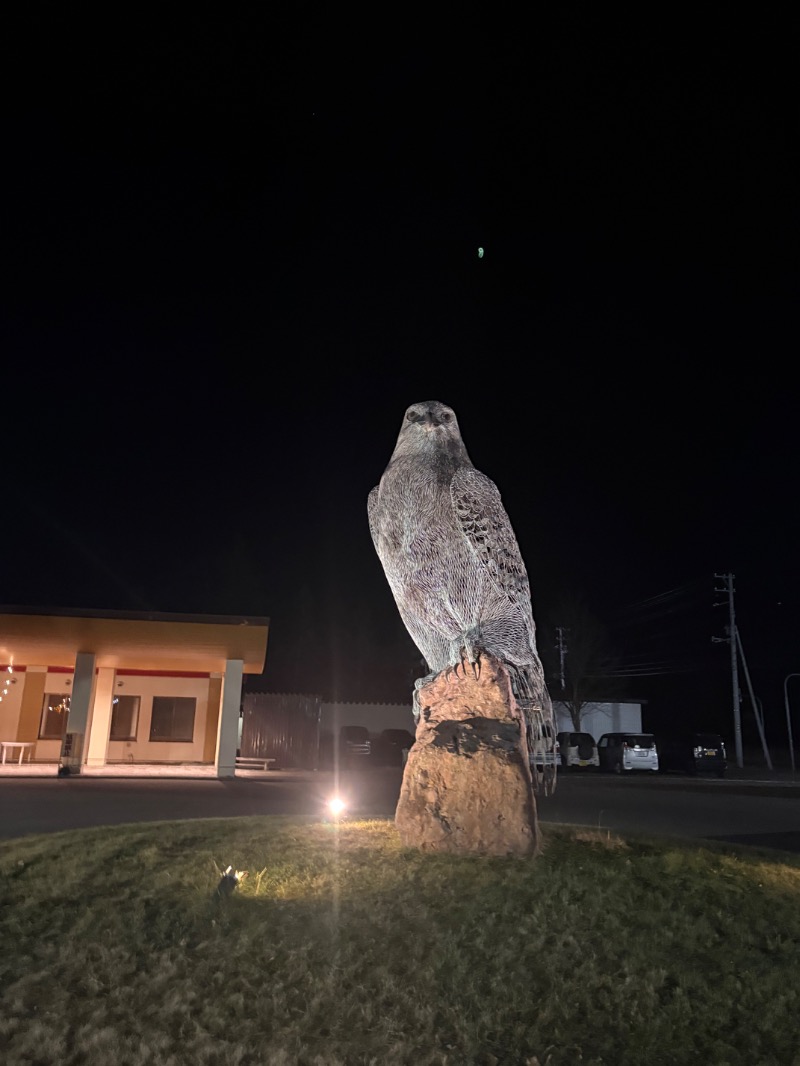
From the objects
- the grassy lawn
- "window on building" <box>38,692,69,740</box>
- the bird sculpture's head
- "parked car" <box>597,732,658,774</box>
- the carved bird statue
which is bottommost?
the grassy lawn

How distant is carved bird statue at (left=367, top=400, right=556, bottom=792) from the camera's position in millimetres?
6578

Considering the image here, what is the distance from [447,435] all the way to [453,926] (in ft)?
14.0

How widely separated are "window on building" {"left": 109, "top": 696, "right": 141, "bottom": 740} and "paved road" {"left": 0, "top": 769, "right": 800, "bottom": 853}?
5.92m

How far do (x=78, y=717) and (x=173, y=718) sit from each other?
219 inches

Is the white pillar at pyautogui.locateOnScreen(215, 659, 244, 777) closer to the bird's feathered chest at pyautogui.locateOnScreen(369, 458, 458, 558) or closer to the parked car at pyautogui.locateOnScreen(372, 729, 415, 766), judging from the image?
the parked car at pyautogui.locateOnScreen(372, 729, 415, 766)

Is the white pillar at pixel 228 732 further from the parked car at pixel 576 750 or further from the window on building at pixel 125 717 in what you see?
the parked car at pixel 576 750

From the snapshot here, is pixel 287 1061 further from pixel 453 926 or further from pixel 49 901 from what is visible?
pixel 49 901

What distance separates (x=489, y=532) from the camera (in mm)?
6582

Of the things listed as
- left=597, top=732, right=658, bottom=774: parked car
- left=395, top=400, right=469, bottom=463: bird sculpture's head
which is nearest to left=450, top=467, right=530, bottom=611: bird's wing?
left=395, top=400, right=469, bottom=463: bird sculpture's head

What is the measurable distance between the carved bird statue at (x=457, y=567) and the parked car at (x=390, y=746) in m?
18.4

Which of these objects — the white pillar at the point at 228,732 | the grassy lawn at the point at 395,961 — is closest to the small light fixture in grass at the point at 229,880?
the grassy lawn at the point at 395,961

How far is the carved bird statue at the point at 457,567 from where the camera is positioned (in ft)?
21.6

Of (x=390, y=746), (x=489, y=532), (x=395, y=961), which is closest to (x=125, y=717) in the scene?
(x=390, y=746)

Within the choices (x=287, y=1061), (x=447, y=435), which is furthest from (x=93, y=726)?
(x=287, y=1061)
